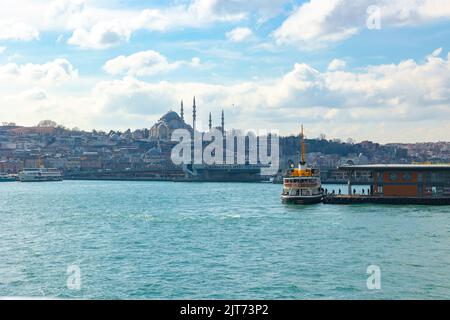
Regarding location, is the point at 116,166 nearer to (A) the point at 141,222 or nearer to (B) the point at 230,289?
(A) the point at 141,222

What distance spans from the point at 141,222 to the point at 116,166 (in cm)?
12044

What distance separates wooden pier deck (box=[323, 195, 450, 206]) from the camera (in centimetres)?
4212

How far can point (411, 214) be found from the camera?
35906 mm

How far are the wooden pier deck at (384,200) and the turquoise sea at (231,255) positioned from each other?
3708 millimetres

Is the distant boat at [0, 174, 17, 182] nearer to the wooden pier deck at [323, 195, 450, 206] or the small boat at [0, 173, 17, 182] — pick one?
the small boat at [0, 173, 17, 182]

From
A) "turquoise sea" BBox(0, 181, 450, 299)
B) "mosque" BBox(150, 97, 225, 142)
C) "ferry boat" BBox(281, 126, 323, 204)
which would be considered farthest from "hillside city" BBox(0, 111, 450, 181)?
"turquoise sea" BBox(0, 181, 450, 299)

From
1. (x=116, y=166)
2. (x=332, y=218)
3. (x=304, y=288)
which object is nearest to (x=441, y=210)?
(x=332, y=218)

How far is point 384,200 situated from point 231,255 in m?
24.4

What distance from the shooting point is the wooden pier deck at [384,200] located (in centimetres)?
4212

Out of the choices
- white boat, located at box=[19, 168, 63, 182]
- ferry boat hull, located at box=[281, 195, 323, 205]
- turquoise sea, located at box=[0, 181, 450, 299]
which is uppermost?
white boat, located at box=[19, 168, 63, 182]

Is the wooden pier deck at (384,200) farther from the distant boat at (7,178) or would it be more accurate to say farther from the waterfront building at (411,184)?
the distant boat at (7,178)

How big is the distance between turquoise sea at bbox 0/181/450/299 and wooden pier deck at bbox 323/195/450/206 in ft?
12.2

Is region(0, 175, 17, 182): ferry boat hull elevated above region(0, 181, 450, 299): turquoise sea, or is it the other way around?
region(0, 175, 17, 182): ferry boat hull

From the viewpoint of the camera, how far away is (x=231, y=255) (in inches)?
845
